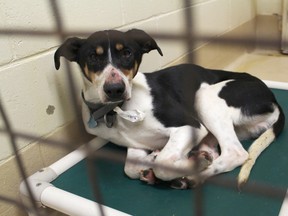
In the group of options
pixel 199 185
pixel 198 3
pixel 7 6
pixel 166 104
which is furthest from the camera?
pixel 198 3

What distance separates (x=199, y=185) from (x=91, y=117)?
36.6 inches

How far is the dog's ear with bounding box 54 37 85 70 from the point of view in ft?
3.83

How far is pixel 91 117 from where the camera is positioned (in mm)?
1375

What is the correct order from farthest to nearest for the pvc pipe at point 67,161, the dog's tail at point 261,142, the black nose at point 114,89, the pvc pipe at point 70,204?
the pvc pipe at point 67,161
the dog's tail at point 261,142
the black nose at point 114,89
the pvc pipe at point 70,204

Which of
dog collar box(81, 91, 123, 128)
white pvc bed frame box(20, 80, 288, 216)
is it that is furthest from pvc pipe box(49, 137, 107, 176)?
dog collar box(81, 91, 123, 128)

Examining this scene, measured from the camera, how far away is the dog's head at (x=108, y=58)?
3.84 feet

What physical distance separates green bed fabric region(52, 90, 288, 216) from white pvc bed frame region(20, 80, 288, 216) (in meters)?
0.03

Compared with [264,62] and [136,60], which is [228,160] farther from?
[264,62]

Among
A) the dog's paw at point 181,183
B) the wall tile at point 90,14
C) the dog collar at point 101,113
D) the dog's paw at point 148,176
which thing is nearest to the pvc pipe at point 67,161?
the dog collar at point 101,113

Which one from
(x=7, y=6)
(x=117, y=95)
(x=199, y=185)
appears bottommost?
(x=117, y=95)

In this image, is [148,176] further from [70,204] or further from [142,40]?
[142,40]

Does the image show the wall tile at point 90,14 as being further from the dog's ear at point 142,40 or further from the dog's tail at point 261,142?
the dog's tail at point 261,142

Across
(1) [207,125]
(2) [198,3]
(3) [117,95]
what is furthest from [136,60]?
(2) [198,3]

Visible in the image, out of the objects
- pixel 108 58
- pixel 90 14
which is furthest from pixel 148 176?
pixel 90 14
